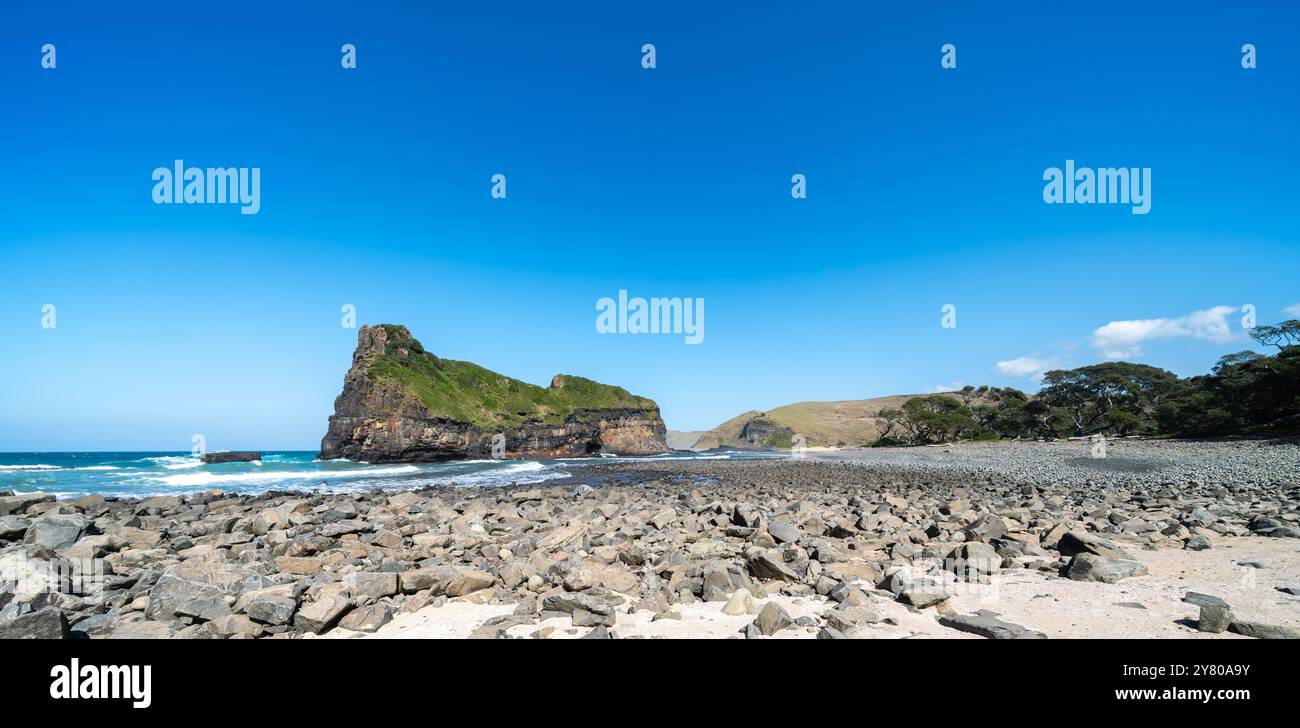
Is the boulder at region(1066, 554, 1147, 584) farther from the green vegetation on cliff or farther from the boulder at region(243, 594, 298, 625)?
the green vegetation on cliff

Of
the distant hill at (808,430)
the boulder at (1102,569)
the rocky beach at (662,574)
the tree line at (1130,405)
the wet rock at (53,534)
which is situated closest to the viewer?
the rocky beach at (662,574)

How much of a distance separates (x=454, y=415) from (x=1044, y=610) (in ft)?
245

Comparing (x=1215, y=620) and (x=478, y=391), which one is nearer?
(x=1215, y=620)

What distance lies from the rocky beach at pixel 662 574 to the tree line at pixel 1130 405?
4199 centimetres

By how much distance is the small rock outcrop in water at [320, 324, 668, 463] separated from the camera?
65562 millimetres

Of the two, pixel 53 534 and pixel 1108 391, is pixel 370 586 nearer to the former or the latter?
pixel 53 534

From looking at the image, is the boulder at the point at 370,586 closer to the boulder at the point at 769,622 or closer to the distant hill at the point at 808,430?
the boulder at the point at 769,622

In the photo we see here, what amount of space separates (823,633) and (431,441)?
7109 centimetres

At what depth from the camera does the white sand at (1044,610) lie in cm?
527

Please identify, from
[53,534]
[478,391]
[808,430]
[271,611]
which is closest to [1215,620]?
[271,611]

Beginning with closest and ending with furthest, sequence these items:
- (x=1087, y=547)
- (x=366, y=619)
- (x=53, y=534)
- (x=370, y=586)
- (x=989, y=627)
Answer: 1. (x=989, y=627)
2. (x=366, y=619)
3. (x=370, y=586)
4. (x=1087, y=547)
5. (x=53, y=534)

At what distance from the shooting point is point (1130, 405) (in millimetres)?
63156

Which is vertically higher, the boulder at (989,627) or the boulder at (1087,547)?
the boulder at (989,627)

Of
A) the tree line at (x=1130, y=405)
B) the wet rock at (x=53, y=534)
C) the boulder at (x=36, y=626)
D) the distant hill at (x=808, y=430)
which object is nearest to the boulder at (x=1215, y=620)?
the boulder at (x=36, y=626)
